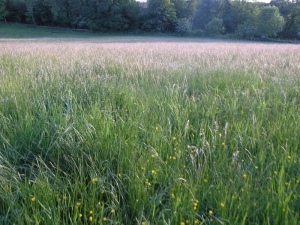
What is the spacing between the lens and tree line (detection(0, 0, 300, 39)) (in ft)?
164

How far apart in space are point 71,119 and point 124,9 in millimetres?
56976

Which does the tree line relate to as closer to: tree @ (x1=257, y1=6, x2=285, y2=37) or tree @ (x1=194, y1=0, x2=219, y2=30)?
tree @ (x1=194, y1=0, x2=219, y2=30)

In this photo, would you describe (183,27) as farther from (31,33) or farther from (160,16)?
(31,33)

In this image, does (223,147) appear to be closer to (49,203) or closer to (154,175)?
(154,175)

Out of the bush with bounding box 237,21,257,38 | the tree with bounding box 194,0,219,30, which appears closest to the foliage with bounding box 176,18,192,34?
the tree with bounding box 194,0,219,30

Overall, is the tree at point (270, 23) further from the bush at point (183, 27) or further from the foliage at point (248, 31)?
the bush at point (183, 27)

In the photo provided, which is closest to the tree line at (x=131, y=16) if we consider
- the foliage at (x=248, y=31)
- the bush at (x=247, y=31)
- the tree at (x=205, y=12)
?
the tree at (x=205, y=12)

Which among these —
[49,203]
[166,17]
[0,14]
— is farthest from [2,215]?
[0,14]

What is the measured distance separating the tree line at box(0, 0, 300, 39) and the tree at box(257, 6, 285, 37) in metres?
4.45

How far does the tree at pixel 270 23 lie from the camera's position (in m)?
42.7

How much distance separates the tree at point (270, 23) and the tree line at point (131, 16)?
4.45m

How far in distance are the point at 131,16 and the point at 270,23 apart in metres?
26.7

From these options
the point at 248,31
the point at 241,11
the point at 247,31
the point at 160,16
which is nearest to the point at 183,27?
the point at 160,16

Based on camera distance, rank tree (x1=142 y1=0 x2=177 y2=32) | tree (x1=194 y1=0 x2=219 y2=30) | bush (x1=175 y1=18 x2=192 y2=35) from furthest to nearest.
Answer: tree (x1=194 y1=0 x2=219 y2=30), tree (x1=142 y1=0 x2=177 y2=32), bush (x1=175 y1=18 x2=192 y2=35)
